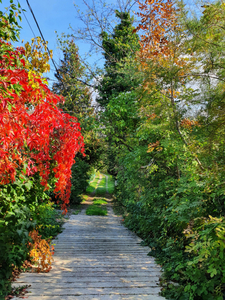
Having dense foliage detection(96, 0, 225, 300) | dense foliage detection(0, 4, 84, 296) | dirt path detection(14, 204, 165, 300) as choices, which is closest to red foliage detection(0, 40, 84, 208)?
dense foliage detection(0, 4, 84, 296)

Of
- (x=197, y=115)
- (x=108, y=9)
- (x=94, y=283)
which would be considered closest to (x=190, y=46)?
(x=197, y=115)

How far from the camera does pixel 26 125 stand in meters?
2.31

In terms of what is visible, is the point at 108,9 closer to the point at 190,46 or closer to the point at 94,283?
the point at 190,46

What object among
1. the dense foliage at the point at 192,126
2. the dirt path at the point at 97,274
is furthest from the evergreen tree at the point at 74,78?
the dense foliage at the point at 192,126

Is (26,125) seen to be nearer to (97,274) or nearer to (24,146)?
(24,146)

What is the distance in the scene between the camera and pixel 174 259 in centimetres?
351

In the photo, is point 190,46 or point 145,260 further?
point 145,260

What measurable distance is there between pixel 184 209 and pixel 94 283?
162cm

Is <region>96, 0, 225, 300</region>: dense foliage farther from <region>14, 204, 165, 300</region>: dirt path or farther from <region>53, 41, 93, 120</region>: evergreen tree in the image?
<region>53, 41, 93, 120</region>: evergreen tree

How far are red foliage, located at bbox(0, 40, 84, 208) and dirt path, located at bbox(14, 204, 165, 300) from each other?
4.01ft

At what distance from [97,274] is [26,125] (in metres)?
2.50

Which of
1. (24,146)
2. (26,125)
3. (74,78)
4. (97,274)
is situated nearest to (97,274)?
(97,274)

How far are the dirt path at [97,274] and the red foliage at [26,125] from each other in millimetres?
1222

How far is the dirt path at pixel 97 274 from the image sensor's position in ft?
9.02
